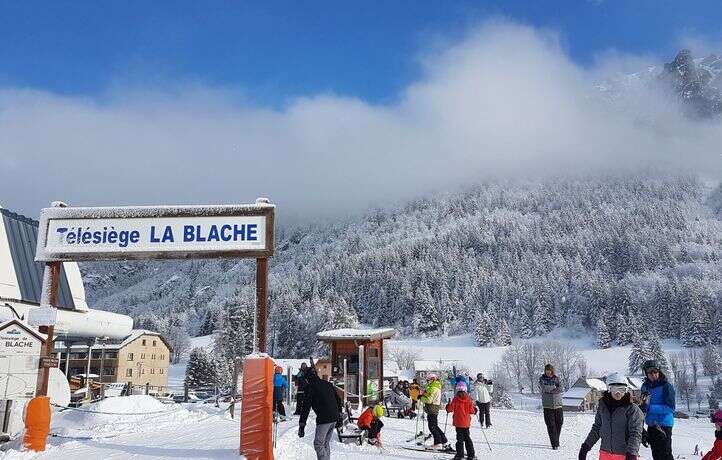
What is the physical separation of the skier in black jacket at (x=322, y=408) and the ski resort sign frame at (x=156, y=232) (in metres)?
2.22

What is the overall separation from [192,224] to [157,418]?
8178 mm

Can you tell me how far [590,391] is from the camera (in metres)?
64.1

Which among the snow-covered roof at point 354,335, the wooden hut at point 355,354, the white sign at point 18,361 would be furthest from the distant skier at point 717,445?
the snow-covered roof at point 354,335

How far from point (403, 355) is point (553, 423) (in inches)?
3581

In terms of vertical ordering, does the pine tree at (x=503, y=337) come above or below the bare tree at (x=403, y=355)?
above

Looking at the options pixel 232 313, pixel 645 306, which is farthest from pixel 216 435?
pixel 645 306

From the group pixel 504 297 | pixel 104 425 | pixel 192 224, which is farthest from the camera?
pixel 504 297

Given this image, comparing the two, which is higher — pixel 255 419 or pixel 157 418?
pixel 255 419

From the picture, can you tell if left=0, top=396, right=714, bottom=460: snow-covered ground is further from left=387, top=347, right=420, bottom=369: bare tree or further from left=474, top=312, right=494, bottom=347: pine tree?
left=474, top=312, right=494, bottom=347: pine tree

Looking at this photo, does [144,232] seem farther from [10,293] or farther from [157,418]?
[10,293]

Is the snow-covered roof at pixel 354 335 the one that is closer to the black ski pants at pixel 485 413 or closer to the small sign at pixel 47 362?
the black ski pants at pixel 485 413

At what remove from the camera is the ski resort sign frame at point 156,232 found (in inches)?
388

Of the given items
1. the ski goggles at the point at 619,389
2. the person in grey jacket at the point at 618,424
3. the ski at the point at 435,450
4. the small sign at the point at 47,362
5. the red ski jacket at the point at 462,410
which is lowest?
the ski at the point at 435,450

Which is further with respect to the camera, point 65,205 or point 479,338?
point 479,338
